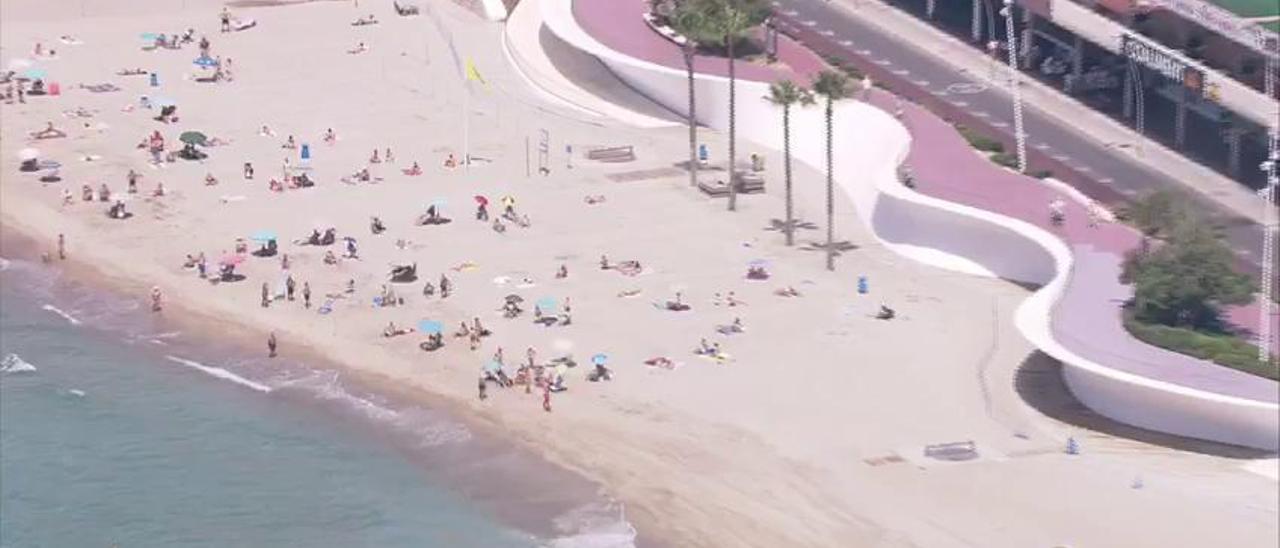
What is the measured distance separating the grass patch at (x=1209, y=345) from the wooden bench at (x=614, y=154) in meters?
27.6

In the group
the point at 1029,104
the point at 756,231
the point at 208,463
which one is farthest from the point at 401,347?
the point at 1029,104

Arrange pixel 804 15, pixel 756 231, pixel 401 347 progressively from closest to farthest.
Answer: pixel 401 347
pixel 756 231
pixel 804 15

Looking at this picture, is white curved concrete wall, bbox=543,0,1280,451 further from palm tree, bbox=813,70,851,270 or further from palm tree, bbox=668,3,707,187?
palm tree, bbox=668,3,707,187

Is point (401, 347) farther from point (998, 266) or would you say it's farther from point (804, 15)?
point (804, 15)

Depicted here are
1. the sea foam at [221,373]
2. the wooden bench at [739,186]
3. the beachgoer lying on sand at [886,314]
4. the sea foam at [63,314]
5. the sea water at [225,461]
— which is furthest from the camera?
the wooden bench at [739,186]

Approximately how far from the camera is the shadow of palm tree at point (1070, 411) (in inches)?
2532

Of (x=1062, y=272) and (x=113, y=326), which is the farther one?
(x=113, y=326)

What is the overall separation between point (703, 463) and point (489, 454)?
527 cm

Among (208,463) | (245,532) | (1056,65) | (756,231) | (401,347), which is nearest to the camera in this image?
(245,532)

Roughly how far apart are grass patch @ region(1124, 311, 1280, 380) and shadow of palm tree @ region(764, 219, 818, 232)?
1803 cm

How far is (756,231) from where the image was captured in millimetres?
84812

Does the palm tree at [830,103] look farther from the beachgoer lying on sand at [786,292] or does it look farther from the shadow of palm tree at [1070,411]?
the shadow of palm tree at [1070,411]

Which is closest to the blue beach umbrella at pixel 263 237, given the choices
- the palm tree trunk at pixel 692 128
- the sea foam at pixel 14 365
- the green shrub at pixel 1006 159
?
the sea foam at pixel 14 365

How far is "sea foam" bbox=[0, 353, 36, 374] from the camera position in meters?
77.5
